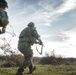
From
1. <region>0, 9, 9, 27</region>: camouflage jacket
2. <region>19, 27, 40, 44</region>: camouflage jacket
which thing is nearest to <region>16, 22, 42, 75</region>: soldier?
<region>19, 27, 40, 44</region>: camouflage jacket

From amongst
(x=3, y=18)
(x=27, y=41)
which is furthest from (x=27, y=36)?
(x=3, y=18)

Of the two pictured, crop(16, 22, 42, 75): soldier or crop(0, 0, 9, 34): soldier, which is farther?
crop(16, 22, 42, 75): soldier

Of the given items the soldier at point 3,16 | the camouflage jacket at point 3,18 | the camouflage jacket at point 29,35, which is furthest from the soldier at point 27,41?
the camouflage jacket at point 3,18

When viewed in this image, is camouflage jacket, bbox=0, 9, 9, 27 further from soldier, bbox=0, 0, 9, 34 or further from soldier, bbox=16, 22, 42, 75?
soldier, bbox=16, 22, 42, 75

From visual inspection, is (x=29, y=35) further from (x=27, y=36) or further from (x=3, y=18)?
(x=3, y=18)

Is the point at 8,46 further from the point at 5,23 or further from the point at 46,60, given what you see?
the point at 46,60

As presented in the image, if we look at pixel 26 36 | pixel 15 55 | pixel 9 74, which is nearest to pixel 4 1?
pixel 26 36

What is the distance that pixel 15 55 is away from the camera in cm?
1566

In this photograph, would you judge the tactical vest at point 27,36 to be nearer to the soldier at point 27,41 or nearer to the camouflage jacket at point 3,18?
the soldier at point 27,41

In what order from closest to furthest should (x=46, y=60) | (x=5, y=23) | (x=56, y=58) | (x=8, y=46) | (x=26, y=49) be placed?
1. (x=5, y=23)
2. (x=26, y=49)
3. (x=8, y=46)
4. (x=56, y=58)
5. (x=46, y=60)

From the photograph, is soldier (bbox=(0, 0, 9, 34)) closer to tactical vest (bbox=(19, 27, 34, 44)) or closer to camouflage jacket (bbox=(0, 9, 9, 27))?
camouflage jacket (bbox=(0, 9, 9, 27))

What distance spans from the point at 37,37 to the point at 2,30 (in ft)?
17.8

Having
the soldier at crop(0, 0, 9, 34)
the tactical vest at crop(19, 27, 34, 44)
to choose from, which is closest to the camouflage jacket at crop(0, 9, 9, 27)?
the soldier at crop(0, 0, 9, 34)

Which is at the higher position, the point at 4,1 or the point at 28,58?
the point at 4,1
